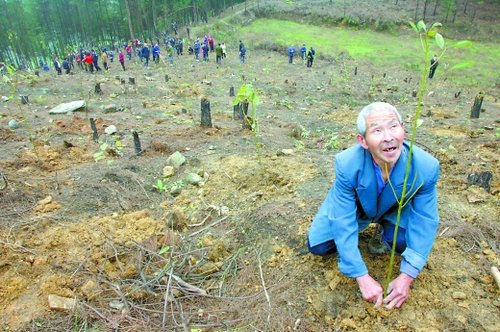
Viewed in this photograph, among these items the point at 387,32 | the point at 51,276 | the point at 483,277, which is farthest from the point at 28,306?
the point at 387,32

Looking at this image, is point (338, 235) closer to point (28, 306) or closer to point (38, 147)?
point (28, 306)

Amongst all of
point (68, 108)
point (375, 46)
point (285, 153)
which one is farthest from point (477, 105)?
point (375, 46)

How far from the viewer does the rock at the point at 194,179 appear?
180 inches

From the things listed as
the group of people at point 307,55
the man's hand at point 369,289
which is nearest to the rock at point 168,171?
the man's hand at point 369,289

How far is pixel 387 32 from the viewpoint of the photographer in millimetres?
26547

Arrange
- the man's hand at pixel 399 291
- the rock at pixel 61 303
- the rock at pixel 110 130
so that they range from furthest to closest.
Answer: the rock at pixel 110 130 → the rock at pixel 61 303 → the man's hand at pixel 399 291

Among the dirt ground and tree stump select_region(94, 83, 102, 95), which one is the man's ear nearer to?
the dirt ground

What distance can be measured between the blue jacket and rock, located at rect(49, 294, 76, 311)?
1.96 meters

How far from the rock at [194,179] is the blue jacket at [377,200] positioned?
259 centimetres

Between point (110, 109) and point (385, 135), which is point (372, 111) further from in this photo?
point (110, 109)

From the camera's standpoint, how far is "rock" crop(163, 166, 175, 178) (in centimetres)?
Result: 494

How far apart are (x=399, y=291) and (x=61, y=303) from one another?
236 centimetres

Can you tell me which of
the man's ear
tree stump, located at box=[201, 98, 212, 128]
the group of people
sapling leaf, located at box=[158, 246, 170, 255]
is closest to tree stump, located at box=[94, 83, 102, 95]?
tree stump, located at box=[201, 98, 212, 128]

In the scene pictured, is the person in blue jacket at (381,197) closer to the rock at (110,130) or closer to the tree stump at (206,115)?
the tree stump at (206,115)
